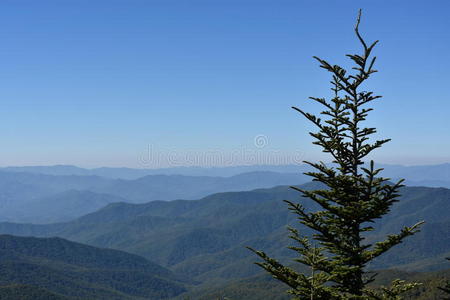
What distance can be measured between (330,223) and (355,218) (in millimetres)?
995

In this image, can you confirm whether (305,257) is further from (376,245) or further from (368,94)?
(368,94)

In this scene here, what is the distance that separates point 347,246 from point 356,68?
6953mm

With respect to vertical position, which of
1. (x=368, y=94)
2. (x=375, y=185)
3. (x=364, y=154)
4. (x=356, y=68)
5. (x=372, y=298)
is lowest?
(x=372, y=298)

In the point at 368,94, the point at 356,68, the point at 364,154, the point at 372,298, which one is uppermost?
the point at 356,68

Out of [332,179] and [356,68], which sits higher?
[356,68]

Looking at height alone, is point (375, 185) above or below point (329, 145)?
below

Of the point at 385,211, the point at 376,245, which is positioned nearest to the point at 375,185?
the point at 385,211

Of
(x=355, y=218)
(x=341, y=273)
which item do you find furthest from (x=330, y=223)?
(x=341, y=273)

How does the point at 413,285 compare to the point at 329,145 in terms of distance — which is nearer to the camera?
the point at 413,285

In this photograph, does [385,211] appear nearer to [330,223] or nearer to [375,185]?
[375,185]

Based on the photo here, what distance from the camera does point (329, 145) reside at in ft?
52.1

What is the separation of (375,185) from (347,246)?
8.64 ft

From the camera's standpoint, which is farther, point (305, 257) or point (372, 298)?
point (305, 257)

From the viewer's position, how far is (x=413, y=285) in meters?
14.5
